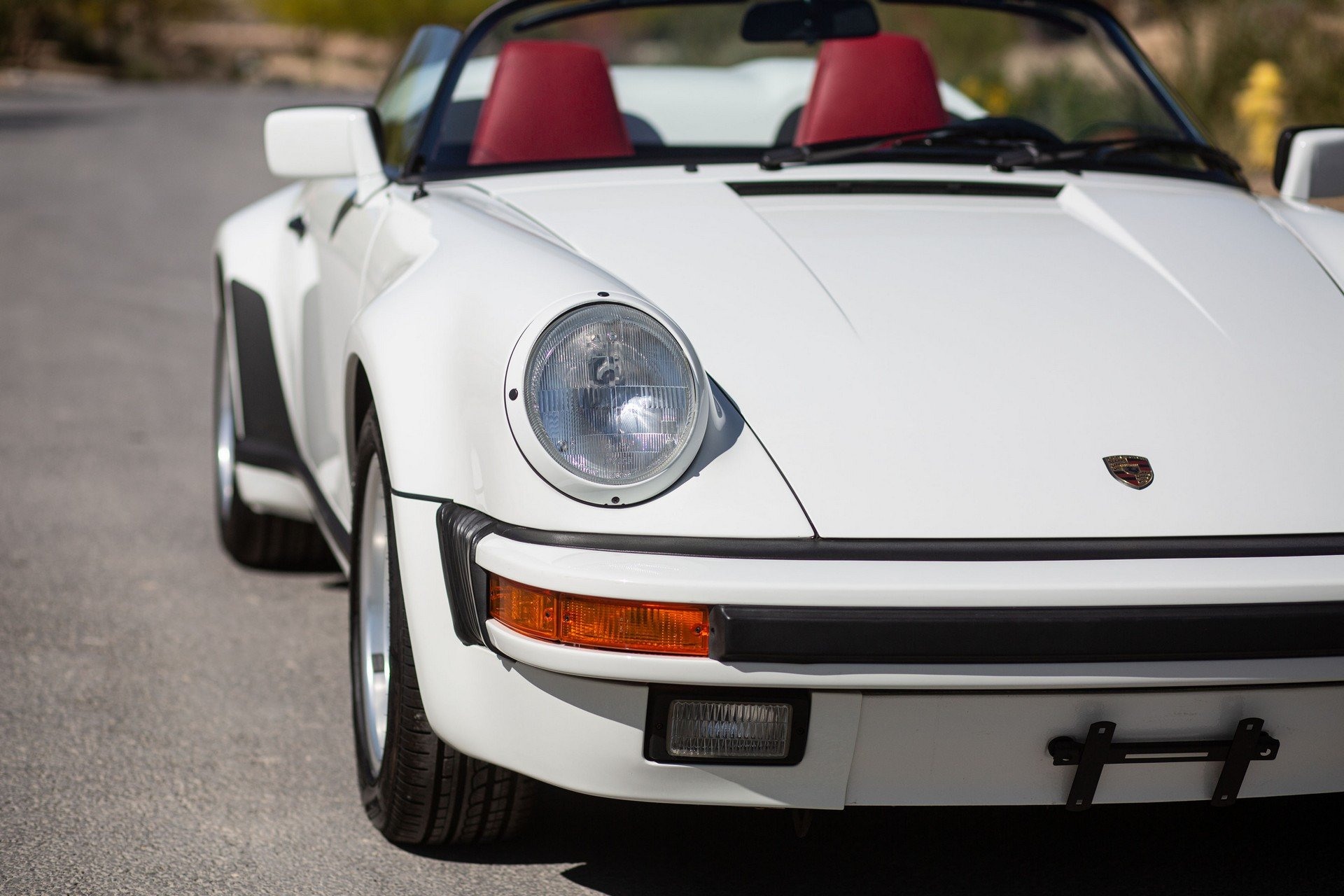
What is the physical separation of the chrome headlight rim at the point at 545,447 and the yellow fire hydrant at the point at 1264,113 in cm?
796

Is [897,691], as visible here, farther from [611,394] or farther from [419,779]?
[419,779]

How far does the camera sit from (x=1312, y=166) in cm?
320

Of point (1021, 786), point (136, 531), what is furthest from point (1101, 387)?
point (136, 531)

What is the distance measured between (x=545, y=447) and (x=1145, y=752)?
0.88 meters

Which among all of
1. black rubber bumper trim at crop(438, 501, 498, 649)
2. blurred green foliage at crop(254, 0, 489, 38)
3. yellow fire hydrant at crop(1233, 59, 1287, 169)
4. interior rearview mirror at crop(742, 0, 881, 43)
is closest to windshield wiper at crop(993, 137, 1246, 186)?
interior rearview mirror at crop(742, 0, 881, 43)

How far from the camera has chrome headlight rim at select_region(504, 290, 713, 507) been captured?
6.52 feet

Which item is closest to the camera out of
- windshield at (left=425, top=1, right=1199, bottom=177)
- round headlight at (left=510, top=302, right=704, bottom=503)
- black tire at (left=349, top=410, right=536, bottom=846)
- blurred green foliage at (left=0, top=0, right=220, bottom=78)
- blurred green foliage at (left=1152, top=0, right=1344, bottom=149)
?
round headlight at (left=510, top=302, right=704, bottom=503)

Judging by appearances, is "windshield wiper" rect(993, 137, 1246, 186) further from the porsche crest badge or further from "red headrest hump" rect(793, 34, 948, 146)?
the porsche crest badge

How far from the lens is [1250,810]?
8.84 feet

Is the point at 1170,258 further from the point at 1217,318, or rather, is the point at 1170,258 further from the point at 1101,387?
the point at 1101,387

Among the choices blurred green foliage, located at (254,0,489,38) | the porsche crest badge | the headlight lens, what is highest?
the headlight lens

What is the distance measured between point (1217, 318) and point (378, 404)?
127cm

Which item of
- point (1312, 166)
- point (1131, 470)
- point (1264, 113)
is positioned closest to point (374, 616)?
point (1131, 470)

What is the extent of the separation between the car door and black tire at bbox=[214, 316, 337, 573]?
A: 544 millimetres
